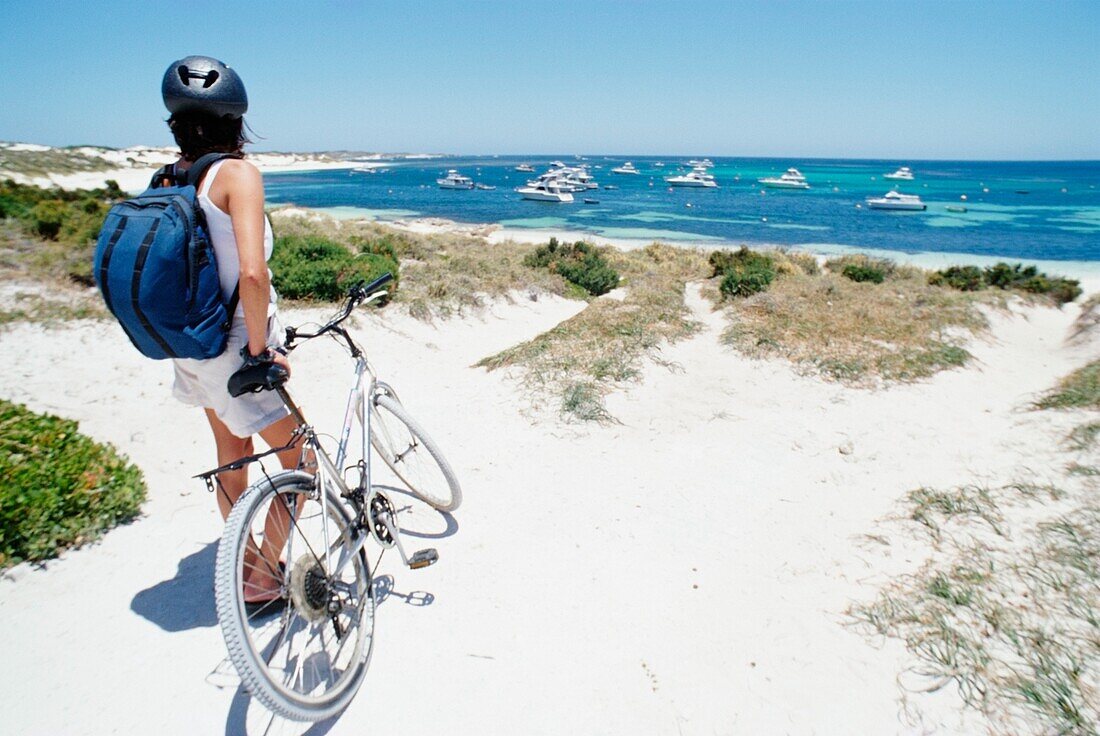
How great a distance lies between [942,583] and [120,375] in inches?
329

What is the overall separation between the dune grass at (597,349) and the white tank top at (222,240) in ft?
13.3

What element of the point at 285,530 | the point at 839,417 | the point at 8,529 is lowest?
the point at 839,417

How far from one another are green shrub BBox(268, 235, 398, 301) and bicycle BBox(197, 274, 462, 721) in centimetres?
708

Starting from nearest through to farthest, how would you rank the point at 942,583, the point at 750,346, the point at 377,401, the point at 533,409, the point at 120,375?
the point at 942,583
the point at 377,401
the point at 533,409
the point at 120,375
the point at 750,346


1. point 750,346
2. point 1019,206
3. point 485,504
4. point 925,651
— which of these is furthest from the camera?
point 1019,206

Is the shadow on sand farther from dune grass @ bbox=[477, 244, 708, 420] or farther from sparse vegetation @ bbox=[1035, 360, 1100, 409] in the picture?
sparse vegetation @ bbox=[1035, 360, 1100, 409]

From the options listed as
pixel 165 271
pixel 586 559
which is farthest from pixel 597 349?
pixel 165 271

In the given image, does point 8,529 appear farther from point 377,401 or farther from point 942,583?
point 942,583

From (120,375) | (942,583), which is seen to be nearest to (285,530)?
(942,583)

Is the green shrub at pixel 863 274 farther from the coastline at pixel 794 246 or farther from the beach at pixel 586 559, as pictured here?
the coastline at pixel 794 246

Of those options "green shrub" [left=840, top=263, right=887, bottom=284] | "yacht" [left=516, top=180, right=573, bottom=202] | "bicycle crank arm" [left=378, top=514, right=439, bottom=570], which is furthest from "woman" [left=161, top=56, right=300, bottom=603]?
"yacht" [left=516, top=180, right=573, bottom=202]

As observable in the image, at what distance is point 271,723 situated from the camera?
2484 millimetres

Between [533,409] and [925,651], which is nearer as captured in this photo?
[925,651]

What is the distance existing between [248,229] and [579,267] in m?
13.8
